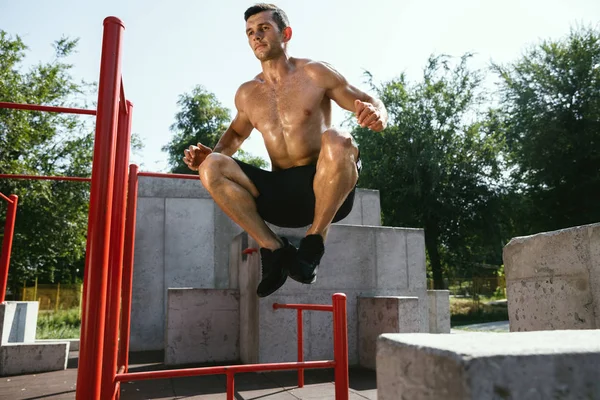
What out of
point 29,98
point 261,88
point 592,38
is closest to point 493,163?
point 592,38

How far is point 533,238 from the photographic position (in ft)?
8.94

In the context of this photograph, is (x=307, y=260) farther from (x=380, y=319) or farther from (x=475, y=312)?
(x=475, y=312)

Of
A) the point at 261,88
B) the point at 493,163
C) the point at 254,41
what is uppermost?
the point at 493,163

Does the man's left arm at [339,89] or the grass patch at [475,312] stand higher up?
the man's left arm at [339,89]

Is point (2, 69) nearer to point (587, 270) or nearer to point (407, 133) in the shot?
point (407, 133)

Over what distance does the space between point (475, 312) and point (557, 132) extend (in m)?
6.86

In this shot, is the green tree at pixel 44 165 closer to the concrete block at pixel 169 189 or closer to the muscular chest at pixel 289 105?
the concrete block at pixel 169 189

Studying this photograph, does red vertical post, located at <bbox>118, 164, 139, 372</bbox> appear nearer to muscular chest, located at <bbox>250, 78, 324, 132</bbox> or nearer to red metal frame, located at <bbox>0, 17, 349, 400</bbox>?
red metal frame, located at <bbox>0, 17, 349, 400</bbox>

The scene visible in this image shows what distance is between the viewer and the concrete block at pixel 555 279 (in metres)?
2.32

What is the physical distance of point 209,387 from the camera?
14.0 feet

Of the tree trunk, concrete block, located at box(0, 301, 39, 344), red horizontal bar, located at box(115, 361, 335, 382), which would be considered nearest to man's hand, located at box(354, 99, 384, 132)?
red horizontal bar, located at box(115, 361, 335, 382)

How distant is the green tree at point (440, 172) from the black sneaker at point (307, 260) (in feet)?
52.9

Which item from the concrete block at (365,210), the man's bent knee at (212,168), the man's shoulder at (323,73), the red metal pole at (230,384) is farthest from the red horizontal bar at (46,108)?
the concrete block at (365,210)

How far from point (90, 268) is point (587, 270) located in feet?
7.67
